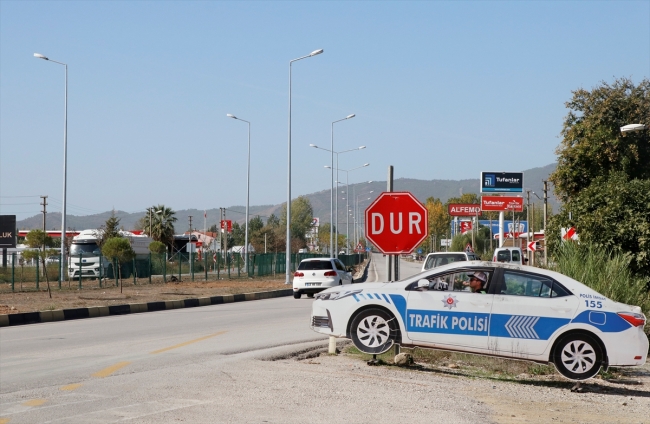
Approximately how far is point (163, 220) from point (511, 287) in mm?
82694

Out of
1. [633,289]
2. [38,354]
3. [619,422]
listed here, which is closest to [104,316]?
[38,354]

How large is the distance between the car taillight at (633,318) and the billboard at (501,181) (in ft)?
163

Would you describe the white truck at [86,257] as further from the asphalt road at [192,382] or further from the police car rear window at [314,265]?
the asphalt road at [192,382]

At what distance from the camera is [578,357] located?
10523 millimetres

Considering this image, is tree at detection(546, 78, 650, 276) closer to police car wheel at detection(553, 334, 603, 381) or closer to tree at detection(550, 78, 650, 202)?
tree at detection(550, 78, 650, 202)

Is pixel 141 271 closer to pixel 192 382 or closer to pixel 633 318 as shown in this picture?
pixel 192 382

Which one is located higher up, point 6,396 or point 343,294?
point 343,294

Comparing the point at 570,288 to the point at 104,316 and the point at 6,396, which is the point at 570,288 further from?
the point at 104,316

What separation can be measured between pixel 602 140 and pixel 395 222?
19.6 meters

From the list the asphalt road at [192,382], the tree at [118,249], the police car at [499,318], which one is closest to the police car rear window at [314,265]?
the tree at [118,249]

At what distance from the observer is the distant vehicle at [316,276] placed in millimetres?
31891

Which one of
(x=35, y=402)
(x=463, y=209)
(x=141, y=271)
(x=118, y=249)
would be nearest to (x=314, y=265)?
(x=118, y=249)

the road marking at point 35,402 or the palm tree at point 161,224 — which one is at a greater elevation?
the palm tree at point 161,224

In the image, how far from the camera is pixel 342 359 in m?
12.4
